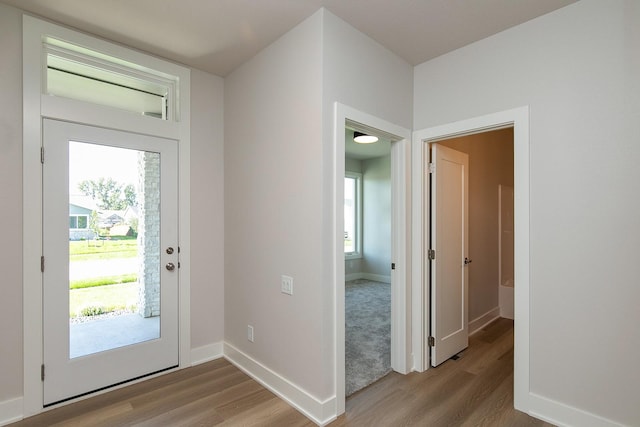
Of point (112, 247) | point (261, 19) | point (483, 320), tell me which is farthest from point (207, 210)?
point (483, 320)

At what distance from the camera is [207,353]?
10.2 ft

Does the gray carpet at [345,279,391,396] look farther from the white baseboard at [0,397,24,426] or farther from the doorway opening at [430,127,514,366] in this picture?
the white baseboard at [0,397,24,426]

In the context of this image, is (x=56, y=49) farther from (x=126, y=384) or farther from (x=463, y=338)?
(x=463, y=338)

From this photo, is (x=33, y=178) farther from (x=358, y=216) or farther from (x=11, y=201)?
(x=358, y=216)

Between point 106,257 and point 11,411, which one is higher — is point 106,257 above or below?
above

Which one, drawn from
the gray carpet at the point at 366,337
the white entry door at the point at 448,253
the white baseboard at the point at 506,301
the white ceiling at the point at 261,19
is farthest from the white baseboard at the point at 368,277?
the white ceiling at the point at 261,19

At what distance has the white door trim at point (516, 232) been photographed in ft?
7.42

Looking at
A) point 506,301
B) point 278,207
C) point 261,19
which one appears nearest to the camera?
point 261,19

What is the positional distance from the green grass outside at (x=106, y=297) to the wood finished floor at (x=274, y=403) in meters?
0.68

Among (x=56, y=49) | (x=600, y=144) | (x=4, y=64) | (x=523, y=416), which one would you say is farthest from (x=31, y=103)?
(x=523, y=416)

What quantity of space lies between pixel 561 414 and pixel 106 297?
3.50m

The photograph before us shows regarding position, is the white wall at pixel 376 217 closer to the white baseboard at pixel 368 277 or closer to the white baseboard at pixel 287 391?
the white baseboard at pixel 368 277

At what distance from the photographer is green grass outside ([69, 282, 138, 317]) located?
2.41 meters

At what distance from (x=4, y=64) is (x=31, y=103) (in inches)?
10.8
